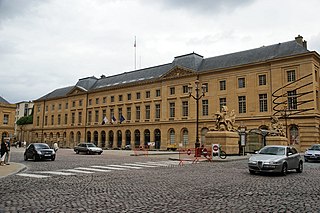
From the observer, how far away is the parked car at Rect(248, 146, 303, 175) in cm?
1404

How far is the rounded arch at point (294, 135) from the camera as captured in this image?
142 ft

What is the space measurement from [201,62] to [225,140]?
1318 inches

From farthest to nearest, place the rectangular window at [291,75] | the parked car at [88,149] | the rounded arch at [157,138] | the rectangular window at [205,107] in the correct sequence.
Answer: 1. the rounded arch at [157,138]
2. the rectangular window at [205,107]
3. the rectangular window at [291,75]
4. the parked car at [88,149]

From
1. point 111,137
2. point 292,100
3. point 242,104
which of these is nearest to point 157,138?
point 111,137

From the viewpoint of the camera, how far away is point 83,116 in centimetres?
7600

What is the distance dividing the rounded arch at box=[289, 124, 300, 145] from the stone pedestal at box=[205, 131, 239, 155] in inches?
723

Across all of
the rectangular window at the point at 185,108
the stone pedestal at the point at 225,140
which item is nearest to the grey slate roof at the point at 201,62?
the rectangular window at the point at 185,108

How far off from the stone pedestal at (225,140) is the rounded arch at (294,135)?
1838 cm

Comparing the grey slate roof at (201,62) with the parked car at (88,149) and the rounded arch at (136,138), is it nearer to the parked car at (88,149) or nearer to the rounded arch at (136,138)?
the rounded arch at (136,138)

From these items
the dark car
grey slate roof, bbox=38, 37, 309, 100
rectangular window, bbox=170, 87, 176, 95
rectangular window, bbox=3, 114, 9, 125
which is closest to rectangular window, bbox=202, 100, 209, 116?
grey slate roof, bbox=38, 37, 309, 100

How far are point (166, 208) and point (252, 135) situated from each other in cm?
3610

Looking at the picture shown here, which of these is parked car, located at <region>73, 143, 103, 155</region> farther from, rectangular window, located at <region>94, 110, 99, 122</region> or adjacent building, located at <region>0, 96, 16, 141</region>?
rectangular window, located at <region>94, 110, 99, 122</region>

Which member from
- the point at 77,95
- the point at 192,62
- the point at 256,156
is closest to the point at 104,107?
the point at 77,95

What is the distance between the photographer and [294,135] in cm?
4381
